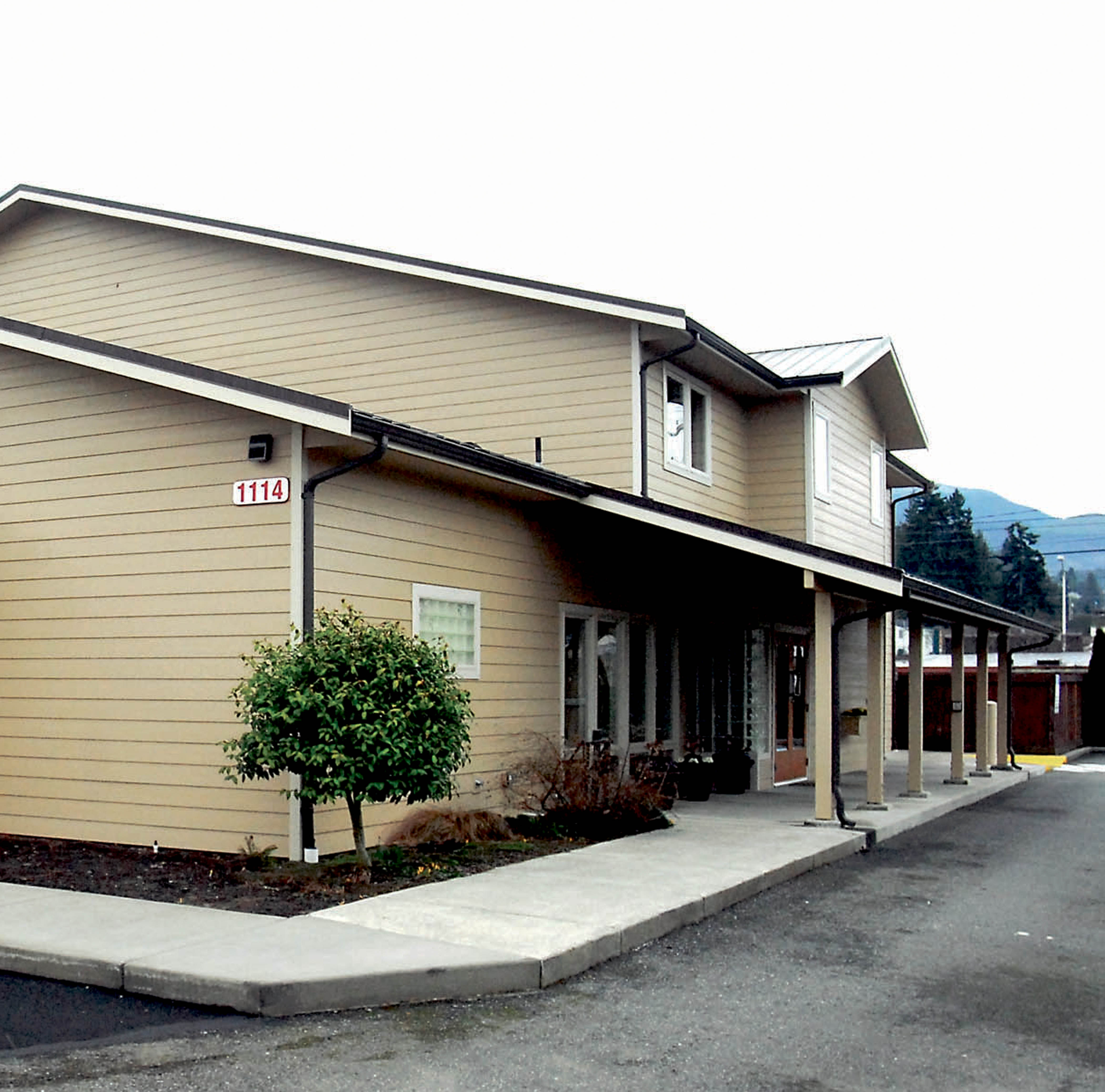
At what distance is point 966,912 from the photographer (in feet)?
30.5

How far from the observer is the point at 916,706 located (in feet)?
53.3

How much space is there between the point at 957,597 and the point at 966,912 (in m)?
6.75

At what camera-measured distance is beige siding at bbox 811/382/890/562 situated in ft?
59.7

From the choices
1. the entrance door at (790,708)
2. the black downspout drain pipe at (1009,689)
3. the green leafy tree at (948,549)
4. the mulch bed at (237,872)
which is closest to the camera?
the mulch bed at (237,872)

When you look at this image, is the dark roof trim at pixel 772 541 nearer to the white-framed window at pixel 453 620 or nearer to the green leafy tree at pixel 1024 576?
the white-framed window at pixel 453 620

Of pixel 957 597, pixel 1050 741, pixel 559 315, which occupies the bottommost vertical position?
pixel 1050 741

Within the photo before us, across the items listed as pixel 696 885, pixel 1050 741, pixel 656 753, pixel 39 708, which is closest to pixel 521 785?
pixel 656 753

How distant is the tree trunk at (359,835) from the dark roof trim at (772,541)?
Result: 436cm

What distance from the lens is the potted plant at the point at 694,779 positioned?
15484 millimetres

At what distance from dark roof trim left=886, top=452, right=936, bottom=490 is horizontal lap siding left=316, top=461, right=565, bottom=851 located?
1099 cm

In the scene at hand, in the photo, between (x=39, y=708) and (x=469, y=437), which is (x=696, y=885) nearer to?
(x=39, y=708)

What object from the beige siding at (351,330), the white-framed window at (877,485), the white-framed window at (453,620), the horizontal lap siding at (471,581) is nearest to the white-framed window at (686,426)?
the beige siding at (351,330)

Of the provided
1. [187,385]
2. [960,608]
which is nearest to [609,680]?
[960,608]

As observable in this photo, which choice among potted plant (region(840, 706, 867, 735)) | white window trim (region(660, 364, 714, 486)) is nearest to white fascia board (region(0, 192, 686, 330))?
white window trim (region(660, 364, 714, 486))
